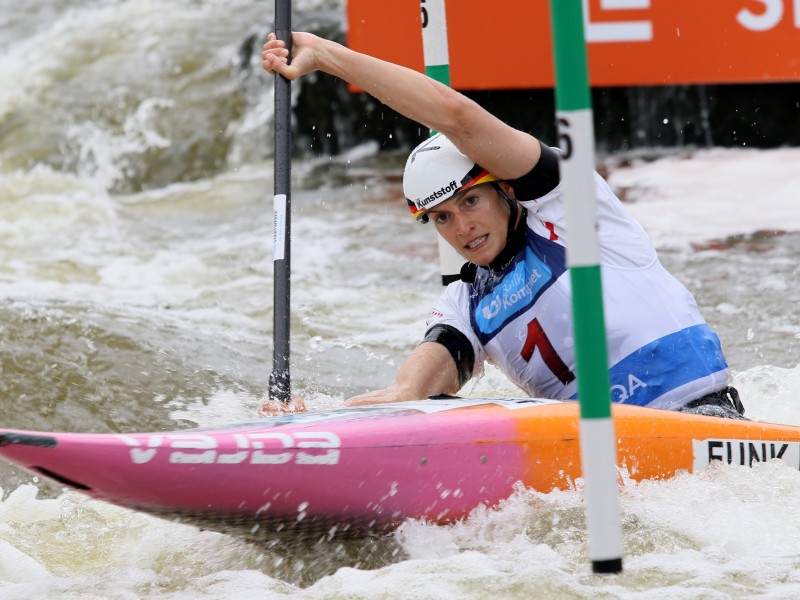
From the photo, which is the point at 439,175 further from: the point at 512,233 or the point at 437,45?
the point at 437,45

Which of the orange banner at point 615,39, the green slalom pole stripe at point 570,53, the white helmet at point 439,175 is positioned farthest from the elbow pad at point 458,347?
the orange banner at point 615,39

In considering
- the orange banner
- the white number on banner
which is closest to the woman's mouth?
the orange banner

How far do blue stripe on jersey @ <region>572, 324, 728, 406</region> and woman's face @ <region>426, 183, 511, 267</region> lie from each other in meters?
0.48

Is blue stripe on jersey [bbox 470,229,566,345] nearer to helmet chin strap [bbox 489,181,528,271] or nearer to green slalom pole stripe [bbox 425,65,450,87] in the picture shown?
helmet chin strap [bbox 489,181,528,271]

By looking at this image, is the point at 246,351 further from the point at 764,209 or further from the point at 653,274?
the point at 764,209

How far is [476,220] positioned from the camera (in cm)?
326

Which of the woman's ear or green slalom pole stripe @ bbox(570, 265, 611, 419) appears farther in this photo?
the woman's ear

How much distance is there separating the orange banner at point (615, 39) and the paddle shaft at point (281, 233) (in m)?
4.12

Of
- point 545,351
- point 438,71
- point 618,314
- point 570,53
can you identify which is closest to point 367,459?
point 545,351

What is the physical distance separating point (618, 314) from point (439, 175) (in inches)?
24.4

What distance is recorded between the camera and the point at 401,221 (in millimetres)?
8461

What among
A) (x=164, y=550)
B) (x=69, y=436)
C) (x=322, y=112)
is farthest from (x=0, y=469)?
(x=322, y=112)

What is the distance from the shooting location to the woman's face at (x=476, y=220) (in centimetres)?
326

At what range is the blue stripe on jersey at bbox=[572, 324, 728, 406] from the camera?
3273 millimetres
